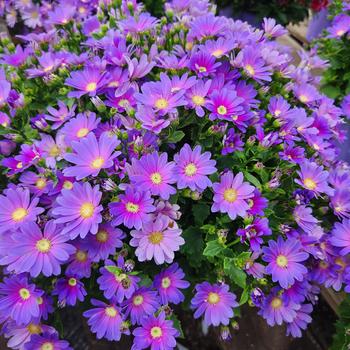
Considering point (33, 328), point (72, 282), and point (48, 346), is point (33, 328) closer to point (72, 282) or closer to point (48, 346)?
point (48, 346)

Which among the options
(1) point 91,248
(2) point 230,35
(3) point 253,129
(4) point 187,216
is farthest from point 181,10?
(1) point 91,248

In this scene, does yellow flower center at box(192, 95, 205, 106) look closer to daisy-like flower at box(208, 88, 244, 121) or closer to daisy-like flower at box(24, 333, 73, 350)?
daisy-like flower at box(208, 88, 244, 121)

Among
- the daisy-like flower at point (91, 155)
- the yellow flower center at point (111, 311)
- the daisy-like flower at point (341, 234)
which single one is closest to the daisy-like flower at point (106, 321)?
the yellow flower center at point (111, 311)

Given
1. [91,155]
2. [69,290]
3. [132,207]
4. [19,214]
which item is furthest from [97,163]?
[69,290]

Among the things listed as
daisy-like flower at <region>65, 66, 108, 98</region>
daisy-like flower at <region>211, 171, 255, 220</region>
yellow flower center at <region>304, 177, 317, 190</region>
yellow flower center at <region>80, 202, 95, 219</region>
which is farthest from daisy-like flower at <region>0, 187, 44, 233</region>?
yellow flower center at <region>304, 177, 317, 190</region>

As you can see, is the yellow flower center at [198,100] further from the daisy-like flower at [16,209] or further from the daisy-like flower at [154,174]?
the daisy-like flower at [16,209]

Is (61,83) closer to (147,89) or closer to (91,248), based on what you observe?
(147,89)
